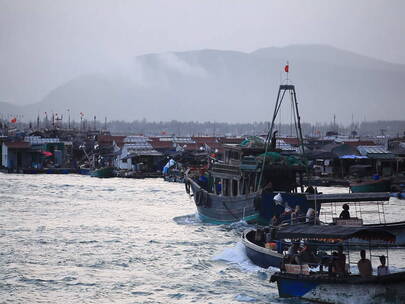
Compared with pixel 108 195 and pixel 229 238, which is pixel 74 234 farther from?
pixel 108 195

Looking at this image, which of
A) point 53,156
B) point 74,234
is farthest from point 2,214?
point 53,156

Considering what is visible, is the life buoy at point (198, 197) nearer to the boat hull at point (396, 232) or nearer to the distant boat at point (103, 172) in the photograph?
the boat hull at point (396, 232)

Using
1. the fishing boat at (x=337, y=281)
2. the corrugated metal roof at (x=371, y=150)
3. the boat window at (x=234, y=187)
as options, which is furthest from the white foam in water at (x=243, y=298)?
the corrugated metal roof at (x=371, y=150)

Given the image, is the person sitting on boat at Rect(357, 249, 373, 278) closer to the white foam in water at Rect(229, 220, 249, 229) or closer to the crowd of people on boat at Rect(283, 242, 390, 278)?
the crowd of people on boat at Rect(283, 242, 390, 278)

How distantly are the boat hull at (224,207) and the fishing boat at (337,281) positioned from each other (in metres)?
10.1

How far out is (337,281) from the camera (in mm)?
16094

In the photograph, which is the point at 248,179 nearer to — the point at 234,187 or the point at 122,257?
the point at 234,187

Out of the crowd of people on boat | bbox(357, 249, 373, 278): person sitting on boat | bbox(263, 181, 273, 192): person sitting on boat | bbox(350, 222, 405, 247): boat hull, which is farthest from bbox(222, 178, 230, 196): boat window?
bbox(357, 249, 373, 278): person sitting on boat

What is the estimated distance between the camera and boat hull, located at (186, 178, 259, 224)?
28.0 m

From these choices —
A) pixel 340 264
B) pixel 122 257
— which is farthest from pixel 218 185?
pixel 340 264

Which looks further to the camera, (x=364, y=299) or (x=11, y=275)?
(x=11, y=275)

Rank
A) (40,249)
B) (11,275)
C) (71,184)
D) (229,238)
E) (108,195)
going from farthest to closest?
(71,184)
(108,195)
(229,238)
(40,249)
(11,275)

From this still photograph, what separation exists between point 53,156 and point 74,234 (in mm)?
62576

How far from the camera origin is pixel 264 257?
65.6 ft
